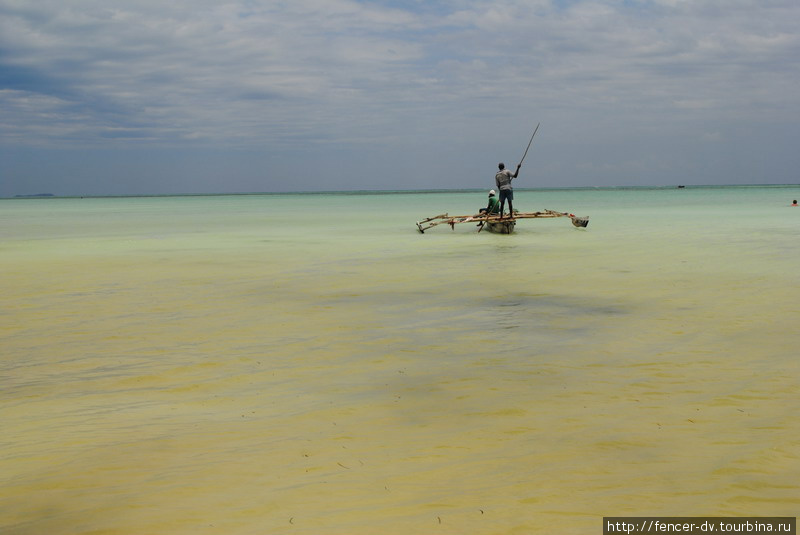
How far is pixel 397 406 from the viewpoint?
4484 mm

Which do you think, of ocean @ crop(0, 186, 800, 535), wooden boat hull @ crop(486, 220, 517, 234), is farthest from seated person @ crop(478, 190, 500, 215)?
ocean @ crop(0, 186, 800, 535)

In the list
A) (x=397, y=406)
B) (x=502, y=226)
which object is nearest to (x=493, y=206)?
(x=502, y=226)

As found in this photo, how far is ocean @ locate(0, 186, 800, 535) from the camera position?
313cm

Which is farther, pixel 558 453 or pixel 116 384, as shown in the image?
pixel 116 384

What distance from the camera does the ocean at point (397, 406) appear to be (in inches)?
123

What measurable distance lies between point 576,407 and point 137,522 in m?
2.60

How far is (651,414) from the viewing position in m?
4.20

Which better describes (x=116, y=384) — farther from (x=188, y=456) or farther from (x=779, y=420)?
(x=779, y=420)

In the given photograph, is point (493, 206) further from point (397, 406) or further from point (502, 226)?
point (397, 406)

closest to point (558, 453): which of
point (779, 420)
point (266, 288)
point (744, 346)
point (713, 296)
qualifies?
point (779, 420)

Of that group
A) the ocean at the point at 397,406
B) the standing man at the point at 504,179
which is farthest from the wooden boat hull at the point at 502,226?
the ocean at the point at 397,406

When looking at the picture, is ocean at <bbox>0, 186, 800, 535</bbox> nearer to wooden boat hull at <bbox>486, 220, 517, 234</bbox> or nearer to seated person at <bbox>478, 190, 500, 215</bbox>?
wooden boat hull at <bbox>486, 220, 517, 234</bbox>

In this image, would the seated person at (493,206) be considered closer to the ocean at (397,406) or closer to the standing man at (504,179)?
the standing man at (504,179)

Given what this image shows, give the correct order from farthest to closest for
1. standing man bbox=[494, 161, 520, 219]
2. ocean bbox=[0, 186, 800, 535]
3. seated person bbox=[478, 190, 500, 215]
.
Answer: seated person bbox=[478, 190, 500, 215] < standing man bbox=[494, 161, 520, 219] < ocean bbox=[0, 186, 800, 535]
